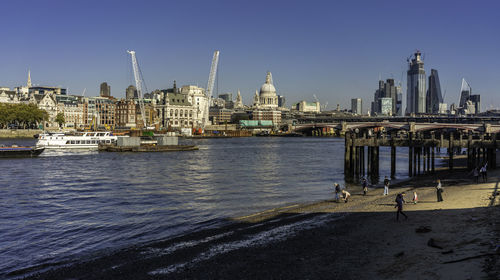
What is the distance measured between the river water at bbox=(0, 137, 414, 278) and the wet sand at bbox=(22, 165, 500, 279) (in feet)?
9.46

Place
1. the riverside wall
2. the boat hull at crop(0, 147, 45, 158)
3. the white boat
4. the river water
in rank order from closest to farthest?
the river water → the boat hull at crop(0, 147, 45, 158) → the white boat → the riverside wall

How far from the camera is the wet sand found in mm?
16172

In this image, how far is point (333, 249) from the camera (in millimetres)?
19875

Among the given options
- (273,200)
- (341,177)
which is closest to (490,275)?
(273,200)

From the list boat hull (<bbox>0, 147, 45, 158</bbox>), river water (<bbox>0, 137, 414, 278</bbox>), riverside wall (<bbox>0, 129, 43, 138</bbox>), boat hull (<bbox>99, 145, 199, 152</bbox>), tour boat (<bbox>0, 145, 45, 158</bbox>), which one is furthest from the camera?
riverside wall (<bbox>0, 129, 43, 138</bbox>)

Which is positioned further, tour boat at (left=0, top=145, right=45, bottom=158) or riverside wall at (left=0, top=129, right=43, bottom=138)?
riverside wall at (left=0, top=129, right=43, bottom=138)

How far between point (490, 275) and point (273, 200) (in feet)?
76.7

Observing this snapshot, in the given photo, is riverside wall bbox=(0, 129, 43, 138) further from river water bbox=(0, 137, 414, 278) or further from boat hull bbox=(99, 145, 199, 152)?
river water bbox=(0, 137, 414, 278)

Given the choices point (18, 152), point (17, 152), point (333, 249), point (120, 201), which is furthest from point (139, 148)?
point (333, 249)

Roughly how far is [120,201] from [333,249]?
73.6 feet

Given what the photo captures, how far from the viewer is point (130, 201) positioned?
36656mm

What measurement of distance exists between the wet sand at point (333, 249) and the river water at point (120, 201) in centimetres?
288

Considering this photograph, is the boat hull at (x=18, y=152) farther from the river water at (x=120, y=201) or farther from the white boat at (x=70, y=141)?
the river water at (x=120, y=201)

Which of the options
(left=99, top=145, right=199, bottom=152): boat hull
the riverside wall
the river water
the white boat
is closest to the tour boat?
the white boat
